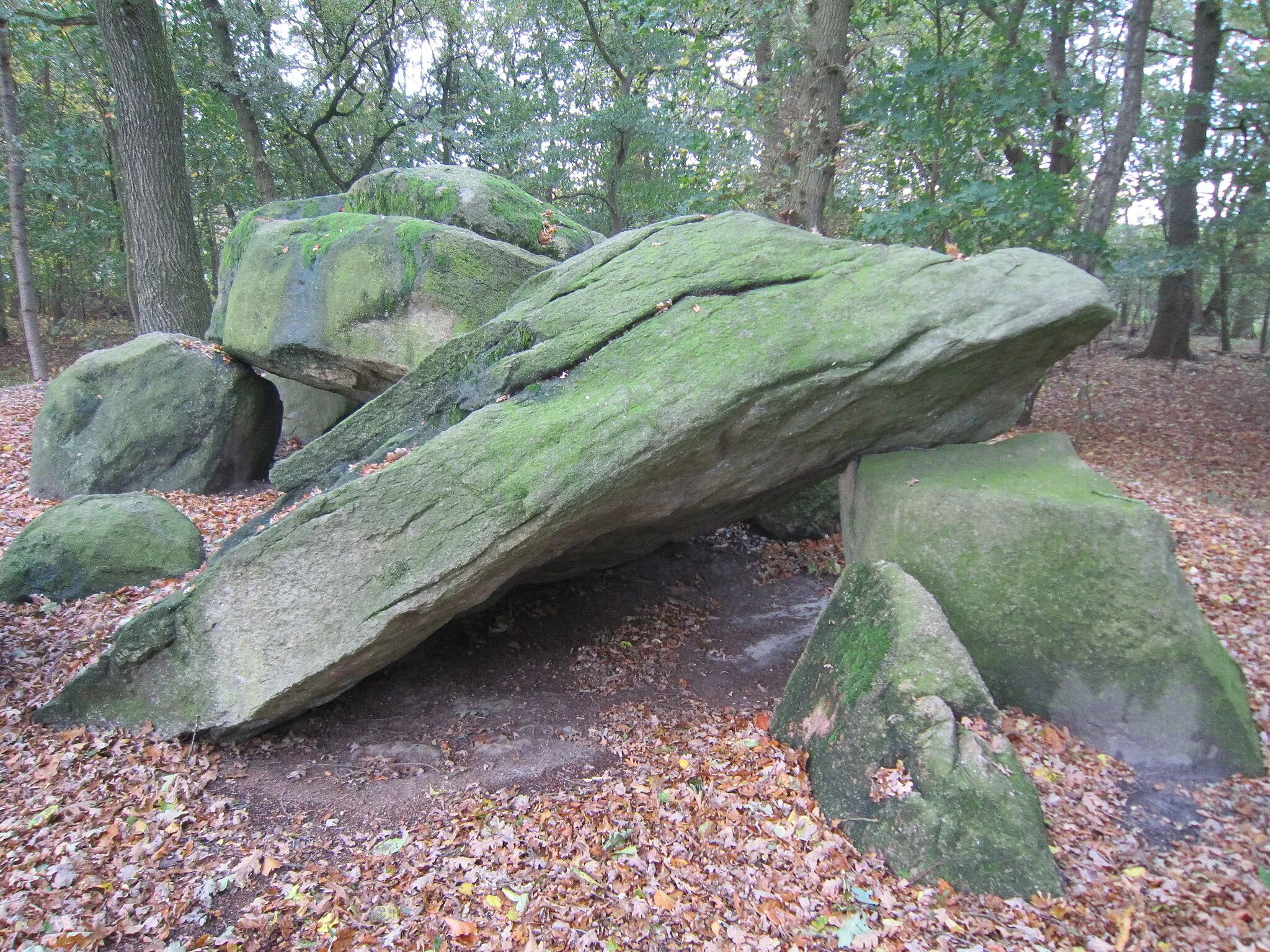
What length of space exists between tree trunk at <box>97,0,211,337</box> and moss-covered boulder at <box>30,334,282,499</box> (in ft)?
6.22

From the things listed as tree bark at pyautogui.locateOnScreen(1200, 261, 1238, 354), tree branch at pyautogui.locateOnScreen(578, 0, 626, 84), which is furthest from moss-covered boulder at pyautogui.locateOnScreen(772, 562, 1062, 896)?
tree branch at pyautogui.locateOnScreen(578, 0, 626, 84)

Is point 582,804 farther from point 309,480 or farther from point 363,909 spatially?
point 309,480

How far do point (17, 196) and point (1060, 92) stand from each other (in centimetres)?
1693

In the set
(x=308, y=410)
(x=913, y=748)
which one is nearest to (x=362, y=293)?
(x=308, y=410)

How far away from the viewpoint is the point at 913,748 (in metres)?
4.16

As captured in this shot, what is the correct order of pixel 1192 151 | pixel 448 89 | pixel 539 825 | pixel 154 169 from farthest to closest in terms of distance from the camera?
pixel 448 89
pixel 1192 151
pixel 154 169
pixel 539 825

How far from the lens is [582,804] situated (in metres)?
4.54

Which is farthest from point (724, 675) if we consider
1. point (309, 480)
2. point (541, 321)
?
point (309, 480)

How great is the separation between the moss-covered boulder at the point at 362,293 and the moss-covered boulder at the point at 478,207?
0.56m

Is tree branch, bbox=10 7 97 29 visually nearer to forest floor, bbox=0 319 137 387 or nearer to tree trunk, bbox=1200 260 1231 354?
forest floor, bbox=0 319 137 387

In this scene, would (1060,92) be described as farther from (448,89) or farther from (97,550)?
(448,89)

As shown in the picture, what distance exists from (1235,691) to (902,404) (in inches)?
107

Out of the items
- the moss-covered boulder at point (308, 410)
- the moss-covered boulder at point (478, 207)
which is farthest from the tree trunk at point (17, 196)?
the moss-covered boulder at point (478, 207)

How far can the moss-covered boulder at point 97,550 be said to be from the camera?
6.50 meters
